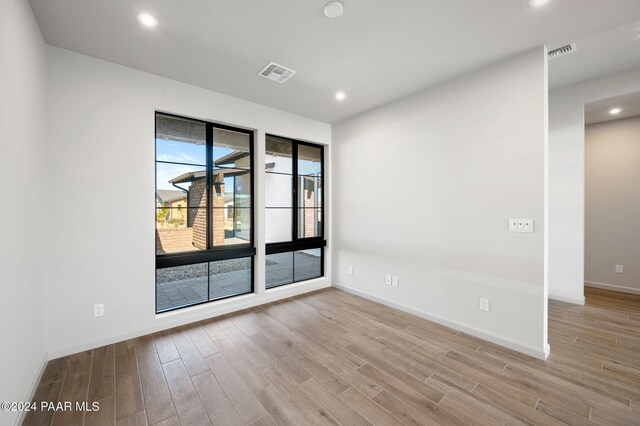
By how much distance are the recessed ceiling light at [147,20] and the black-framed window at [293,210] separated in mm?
2054

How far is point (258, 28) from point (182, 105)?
4.95 feet

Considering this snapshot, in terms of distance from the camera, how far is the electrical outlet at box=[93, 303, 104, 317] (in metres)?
2.61

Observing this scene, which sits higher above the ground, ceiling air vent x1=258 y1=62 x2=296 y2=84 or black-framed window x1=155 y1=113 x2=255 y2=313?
ceiling air vent x1=258 y1=62 x2=296 y2=84

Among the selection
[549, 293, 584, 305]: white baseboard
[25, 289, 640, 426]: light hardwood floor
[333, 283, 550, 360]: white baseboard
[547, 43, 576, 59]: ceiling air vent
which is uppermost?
[547, 43, 576, 59]: ceiling air vent

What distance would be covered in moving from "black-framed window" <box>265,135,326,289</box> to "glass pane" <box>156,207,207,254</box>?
1.00m

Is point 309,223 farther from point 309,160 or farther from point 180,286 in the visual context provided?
point 180,286

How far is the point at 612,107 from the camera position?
3740mm

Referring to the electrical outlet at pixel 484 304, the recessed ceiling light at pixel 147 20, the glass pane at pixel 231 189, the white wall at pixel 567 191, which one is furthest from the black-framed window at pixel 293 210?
the white wall at pixel 567 191

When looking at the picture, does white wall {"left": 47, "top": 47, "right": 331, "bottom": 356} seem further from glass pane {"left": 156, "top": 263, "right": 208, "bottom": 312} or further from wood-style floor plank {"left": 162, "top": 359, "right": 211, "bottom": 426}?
wood-style floor plank {"left": 162, "top": 359, "right": 211, "bottom": 426}

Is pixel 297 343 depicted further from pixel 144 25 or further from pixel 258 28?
pixel 144 25

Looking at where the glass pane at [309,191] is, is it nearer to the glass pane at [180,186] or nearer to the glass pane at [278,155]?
the glass pane at [278,155]

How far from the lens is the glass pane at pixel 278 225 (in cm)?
416

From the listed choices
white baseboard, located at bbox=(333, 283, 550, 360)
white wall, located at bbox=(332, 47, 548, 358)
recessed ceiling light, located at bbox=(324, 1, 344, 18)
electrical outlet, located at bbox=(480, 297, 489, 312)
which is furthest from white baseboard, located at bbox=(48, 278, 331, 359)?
recessed ceiling light, located at bbox=(324, 1, 344, 18)

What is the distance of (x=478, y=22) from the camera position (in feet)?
7.04
